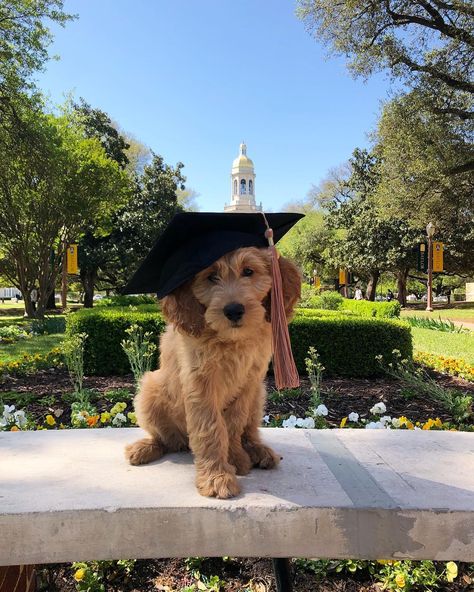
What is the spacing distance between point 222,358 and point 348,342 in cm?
548

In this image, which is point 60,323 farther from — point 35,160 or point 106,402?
point 106,402

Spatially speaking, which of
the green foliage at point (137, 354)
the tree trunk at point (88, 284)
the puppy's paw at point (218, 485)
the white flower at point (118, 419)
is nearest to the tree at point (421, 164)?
the green foliage at point (137, 354)

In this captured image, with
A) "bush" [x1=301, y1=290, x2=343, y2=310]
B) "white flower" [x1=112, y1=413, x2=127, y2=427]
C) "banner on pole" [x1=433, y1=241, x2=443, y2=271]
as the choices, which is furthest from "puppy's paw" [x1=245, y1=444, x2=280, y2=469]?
"banner on pole" [x1=433, y1=241, x2=443, y2=271]

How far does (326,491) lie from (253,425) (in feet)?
1.71

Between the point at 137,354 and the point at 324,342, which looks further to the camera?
the point at 324,342

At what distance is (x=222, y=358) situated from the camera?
6.79 ft

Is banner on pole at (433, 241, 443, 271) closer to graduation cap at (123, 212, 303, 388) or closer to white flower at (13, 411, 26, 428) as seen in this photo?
white flower at (13, 411, 26, 428)

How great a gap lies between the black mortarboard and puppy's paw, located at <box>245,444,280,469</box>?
3.17 ft

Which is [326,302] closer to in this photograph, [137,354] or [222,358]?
[137,354]

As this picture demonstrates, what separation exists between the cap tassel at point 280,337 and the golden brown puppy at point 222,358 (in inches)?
Answer: 1.7

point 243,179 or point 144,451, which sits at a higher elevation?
point 243,179

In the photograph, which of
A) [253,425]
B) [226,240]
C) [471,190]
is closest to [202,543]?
[253,425]

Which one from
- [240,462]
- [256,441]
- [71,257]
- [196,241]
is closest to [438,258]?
[71,257]

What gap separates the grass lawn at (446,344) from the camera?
9750 millimetres
